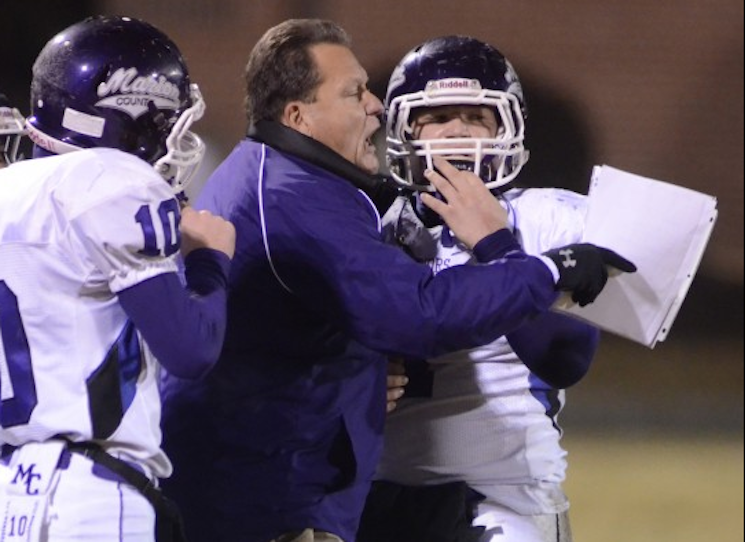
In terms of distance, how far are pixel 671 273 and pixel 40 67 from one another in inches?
36.9

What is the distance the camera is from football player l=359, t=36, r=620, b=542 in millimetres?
2016

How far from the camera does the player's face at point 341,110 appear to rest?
6.51 feet

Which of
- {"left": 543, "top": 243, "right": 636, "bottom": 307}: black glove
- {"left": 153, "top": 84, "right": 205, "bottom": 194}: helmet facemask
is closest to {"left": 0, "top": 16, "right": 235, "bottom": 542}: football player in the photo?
{"left": 153, "top": 84, "right": 205, "bottom": 194}: helmet facemask

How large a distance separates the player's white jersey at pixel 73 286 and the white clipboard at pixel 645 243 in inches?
25.7

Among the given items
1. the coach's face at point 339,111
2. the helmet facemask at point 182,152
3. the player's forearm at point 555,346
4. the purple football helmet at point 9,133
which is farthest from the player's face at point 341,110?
the purple football helmet at point 9,133

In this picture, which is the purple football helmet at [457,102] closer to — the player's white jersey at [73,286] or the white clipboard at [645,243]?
the white clipboard at [645,243]

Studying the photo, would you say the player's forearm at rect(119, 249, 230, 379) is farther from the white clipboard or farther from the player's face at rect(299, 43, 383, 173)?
the white clipboard

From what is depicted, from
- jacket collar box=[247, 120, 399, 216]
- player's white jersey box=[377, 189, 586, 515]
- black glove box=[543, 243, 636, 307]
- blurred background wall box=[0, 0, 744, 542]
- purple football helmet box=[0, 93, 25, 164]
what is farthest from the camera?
blurred background wall box=[0, 0, 744, 542]

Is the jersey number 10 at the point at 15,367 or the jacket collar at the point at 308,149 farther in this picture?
the jacket collar at the point at 308,149

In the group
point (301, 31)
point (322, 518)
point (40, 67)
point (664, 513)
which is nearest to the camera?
point (40, 67)

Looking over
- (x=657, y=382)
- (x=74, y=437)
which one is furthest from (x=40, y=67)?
(x=657, y=382)

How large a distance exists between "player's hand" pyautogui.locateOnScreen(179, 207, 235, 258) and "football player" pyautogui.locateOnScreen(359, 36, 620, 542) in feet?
1.48

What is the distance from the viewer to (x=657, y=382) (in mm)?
4535

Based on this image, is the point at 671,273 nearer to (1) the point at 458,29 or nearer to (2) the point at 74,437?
(2) the point at 74,437
